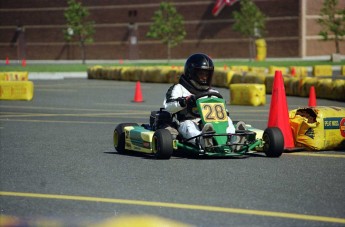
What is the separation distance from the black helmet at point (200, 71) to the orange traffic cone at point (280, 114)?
1.09 m

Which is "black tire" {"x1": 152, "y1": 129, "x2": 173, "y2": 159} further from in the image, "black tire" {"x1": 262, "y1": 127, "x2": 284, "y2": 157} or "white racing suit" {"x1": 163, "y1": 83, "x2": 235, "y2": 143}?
"black tire" {"x1": 262, "y1": 127, "x2": 284, "y2": 157}

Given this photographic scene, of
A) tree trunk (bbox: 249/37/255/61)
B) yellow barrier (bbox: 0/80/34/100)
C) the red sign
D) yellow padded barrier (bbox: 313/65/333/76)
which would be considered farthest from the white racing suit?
tree trunk (bbox: 249/37/255/61)

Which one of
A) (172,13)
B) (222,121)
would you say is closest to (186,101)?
(222,121)

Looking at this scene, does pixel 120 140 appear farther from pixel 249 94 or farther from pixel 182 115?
pixel 249 94

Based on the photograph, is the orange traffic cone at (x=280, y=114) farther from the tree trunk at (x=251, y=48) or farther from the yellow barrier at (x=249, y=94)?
the tree trunk at (x=251, y=48)

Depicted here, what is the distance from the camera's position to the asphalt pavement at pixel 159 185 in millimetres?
7000

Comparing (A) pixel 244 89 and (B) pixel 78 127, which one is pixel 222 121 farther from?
(A) pixel 244 89

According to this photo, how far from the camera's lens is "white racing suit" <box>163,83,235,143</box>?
10962 mm

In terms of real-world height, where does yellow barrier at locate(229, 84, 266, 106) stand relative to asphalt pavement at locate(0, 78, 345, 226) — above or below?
above

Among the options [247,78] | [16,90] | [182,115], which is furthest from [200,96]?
[247,78]

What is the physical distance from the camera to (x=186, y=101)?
36.9 ft

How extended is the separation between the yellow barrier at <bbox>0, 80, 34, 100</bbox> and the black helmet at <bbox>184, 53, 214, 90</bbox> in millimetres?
14602

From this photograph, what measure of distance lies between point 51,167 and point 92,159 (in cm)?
93

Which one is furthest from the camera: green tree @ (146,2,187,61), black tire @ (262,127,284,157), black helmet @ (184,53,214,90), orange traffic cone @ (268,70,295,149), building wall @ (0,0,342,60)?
green tree @ (146,2,187,61)
